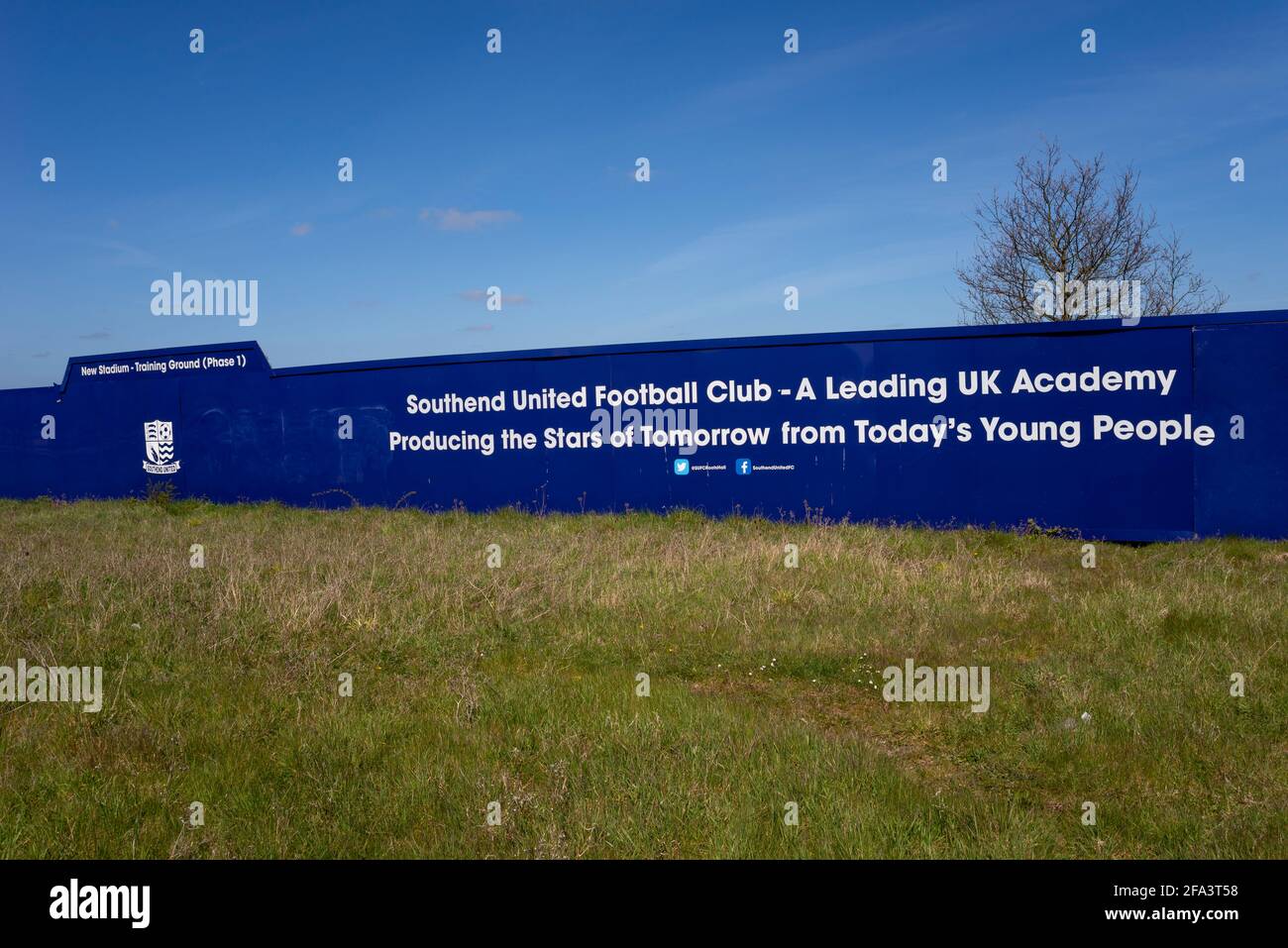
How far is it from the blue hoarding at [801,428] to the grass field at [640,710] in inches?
96.3

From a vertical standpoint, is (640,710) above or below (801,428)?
below

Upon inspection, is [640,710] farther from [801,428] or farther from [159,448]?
[159,448]

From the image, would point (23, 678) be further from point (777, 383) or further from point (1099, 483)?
point (1099, 483)

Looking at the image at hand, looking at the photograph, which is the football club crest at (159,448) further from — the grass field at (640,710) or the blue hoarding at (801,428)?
the grass field at (640,710)

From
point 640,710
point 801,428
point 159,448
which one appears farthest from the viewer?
point 159,448

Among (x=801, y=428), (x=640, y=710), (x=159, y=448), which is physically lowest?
(x=640, y=710)

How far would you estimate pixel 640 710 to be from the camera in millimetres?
5336

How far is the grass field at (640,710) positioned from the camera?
3951 millimetres

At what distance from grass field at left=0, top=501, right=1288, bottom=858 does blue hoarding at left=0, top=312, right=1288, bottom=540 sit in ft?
8.02

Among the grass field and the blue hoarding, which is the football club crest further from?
the grass field

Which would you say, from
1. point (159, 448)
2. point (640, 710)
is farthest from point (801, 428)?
point (159, 448)

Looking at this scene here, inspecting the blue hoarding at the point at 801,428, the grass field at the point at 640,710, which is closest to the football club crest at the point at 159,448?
the blue hoarding at the point at 801,428

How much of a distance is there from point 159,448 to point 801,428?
43.6 ft

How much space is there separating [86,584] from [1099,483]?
11832mm
